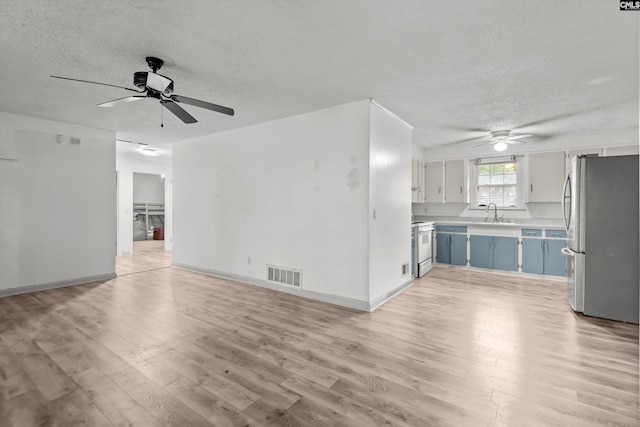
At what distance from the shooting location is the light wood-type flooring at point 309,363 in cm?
187

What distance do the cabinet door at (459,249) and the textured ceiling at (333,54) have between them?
104 inches

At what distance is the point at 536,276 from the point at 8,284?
8.50m

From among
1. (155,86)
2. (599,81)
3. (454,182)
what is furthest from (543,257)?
(155,86)

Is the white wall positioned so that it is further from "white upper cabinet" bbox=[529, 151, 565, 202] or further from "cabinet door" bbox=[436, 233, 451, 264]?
"white upper cabinet" bbox=[529, 151, 565, 202]

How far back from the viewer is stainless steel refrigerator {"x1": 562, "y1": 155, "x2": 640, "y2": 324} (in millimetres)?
3375

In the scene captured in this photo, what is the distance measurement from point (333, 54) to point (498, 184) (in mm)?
5202

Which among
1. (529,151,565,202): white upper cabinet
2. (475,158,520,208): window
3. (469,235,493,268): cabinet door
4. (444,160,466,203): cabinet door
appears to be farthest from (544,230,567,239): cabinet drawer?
(444,160,466,203): cabinet door

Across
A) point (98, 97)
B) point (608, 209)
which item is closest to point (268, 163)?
point (98, 97)

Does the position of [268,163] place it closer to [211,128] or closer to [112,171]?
[211,128]

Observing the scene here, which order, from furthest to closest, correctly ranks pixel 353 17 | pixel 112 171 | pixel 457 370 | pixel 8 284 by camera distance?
pixel 112 171 → pixel 8 284 → pixel 457 370 → pixel 353 17

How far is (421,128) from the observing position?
507cm

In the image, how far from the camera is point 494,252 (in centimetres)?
577

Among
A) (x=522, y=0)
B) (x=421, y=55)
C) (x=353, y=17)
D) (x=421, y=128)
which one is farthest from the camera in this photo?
(x=421, y=128)

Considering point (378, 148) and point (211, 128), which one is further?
point (211, 128)
